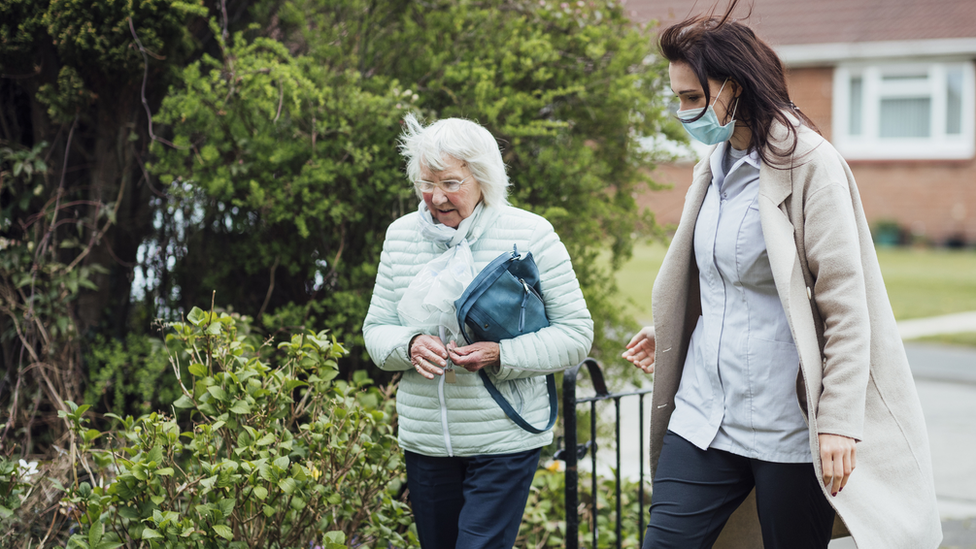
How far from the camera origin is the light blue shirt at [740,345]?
2.03 metres

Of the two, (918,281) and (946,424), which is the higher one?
(918,281)

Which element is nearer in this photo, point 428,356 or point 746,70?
point 746,70

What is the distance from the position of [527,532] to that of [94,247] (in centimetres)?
247

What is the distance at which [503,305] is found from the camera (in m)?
2.28

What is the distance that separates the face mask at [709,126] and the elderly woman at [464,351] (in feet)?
1.76

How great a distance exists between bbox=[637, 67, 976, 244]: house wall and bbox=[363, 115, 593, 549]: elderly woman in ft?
46.5

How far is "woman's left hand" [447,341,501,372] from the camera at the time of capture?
89.0 inches

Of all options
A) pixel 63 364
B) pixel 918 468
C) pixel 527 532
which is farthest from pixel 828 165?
pixel 63 364

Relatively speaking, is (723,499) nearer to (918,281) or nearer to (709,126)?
(709,126)

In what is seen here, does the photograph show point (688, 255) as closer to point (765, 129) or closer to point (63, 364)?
point (765, 129)

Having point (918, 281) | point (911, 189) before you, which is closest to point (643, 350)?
point (918, 281)

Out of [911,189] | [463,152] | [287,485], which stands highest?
[911,189]

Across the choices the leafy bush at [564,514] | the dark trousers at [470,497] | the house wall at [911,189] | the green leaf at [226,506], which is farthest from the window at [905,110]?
the green leaf at [226,506]

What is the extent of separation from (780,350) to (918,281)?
12828 mm
